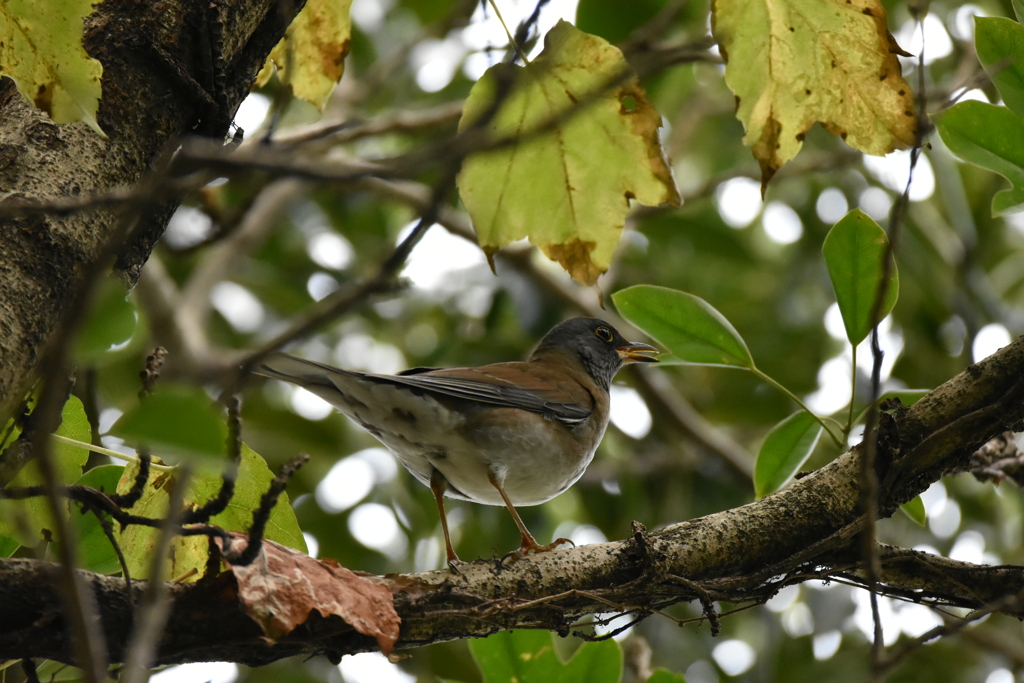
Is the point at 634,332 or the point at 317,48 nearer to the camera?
the point at 317,48

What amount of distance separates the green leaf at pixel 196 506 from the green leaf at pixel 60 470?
0.43 feet

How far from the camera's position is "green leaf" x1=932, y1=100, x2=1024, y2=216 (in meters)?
2.29

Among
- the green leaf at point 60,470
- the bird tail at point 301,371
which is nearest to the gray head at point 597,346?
the bird tail at point 301,371

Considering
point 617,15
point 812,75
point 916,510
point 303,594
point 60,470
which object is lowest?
point 303,594

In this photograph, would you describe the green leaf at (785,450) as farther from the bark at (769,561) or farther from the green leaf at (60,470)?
the green leaf at (60,470)

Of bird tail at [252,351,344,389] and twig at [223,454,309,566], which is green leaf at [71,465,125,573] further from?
bird tail at [252,351,344,389]

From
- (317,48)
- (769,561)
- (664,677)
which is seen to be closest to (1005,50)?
(769,561)

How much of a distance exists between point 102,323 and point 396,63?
5.89m

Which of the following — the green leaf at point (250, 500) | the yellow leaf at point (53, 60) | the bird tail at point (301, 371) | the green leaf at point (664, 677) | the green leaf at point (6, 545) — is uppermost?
the bird tail at point (301, 371)

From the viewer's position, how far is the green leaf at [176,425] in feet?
3.52

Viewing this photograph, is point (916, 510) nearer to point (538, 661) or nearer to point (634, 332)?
point (538, 661)

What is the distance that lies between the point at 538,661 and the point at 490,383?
1.77m

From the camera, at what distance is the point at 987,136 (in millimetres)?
2289

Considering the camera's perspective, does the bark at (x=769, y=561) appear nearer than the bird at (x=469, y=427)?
Yes
